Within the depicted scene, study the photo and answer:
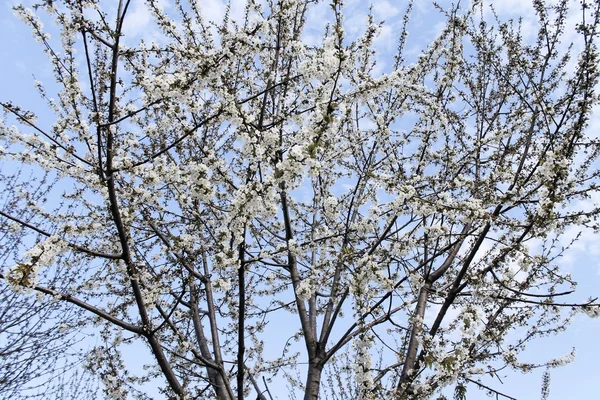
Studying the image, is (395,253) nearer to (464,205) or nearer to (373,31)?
(464,205)

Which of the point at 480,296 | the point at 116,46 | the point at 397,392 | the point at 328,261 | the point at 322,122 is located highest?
the point at 116,46

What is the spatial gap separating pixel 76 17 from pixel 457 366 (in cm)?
413

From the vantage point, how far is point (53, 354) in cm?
700

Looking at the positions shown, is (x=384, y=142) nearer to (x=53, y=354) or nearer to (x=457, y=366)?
(x=457, y=366)

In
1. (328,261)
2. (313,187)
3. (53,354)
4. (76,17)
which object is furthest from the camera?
(53,354)

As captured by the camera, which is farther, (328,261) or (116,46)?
(328,261)

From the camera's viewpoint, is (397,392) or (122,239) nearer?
(122,239)

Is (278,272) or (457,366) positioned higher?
(278,272)

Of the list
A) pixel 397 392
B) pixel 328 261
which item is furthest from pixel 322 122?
pixel 397 392

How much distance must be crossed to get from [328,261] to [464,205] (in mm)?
1415

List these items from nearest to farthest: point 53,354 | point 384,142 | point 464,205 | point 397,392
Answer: point 397,392
point 464,205
point 384,142
point 53,354

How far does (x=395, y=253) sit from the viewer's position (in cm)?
512

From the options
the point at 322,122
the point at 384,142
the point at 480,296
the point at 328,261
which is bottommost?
the point at 480,296

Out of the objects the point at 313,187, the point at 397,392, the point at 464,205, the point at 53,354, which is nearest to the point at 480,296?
the point at 464,205
